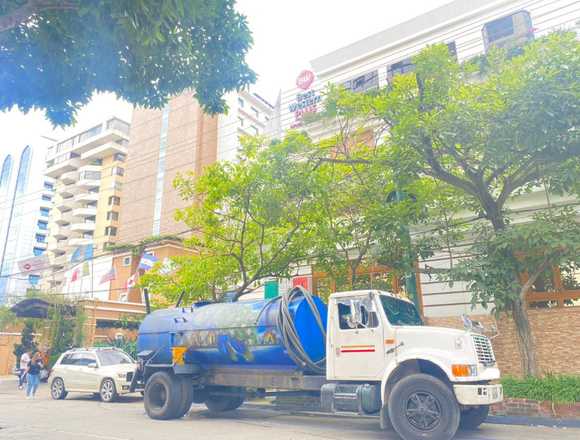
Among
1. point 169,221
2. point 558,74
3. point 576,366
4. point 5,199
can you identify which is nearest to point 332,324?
point 558,74

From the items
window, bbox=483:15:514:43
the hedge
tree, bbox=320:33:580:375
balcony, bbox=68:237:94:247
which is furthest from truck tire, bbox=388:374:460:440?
balcony, bbox=68:237:94:247

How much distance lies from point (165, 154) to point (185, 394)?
158ft

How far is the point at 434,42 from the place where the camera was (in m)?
20.2

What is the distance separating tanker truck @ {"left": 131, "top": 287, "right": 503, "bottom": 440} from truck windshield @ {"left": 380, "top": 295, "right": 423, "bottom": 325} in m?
0.03

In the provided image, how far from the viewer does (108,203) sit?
2628 inches

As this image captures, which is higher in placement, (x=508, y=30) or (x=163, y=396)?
(x=508, y=30)

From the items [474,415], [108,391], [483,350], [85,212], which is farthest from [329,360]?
[85,212]

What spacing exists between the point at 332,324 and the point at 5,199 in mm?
89747

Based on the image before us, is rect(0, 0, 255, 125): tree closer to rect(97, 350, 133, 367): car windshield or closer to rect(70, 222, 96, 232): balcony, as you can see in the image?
Answer: rect(97, 350, 133, 367): car windshield

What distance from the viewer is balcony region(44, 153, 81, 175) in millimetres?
73812

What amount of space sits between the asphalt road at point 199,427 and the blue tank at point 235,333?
1.33 meters

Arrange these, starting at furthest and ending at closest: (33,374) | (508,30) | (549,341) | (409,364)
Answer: (508,30) < (33,374) < (549,341) < (409,364)

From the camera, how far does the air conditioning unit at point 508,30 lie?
57.3ft

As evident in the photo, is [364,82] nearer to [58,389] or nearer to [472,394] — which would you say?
[472,394]
